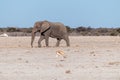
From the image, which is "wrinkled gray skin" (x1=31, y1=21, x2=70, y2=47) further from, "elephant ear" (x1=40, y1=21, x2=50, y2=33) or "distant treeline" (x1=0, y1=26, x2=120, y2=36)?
"distant treeline" (x1=0, y1=26, x2=120, y2=36)

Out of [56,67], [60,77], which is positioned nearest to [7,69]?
[56,67]

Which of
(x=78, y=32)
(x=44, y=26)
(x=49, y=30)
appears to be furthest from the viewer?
(x=78, y=32)

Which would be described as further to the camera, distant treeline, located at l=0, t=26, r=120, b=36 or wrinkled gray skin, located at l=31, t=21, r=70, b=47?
distant treeline, located at l=0, t=26, r=120, b=36

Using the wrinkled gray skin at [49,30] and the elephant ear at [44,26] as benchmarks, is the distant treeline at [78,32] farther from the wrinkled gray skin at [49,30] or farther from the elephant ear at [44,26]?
the elephant ear at [44,26]

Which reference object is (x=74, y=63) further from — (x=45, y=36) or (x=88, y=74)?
(x=45, y=36)

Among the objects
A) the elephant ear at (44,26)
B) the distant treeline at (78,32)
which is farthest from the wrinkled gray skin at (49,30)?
the distant treeline at (78,32)

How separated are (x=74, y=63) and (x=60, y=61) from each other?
3.78ft

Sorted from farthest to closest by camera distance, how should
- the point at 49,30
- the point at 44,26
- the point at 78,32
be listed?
1. the point at 78,32
2. the point at 49,30
3. the point at 44,26

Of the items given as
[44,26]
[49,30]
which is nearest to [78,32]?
[49,30]

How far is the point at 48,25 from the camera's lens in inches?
1713

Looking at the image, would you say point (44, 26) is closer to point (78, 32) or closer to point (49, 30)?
point (49, 30)

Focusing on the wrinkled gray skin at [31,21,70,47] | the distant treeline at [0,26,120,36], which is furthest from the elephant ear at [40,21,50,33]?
the distant treeline at [0,26,120,36]

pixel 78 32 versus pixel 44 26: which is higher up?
pixel 44 26

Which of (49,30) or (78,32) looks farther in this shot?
(78,32)
